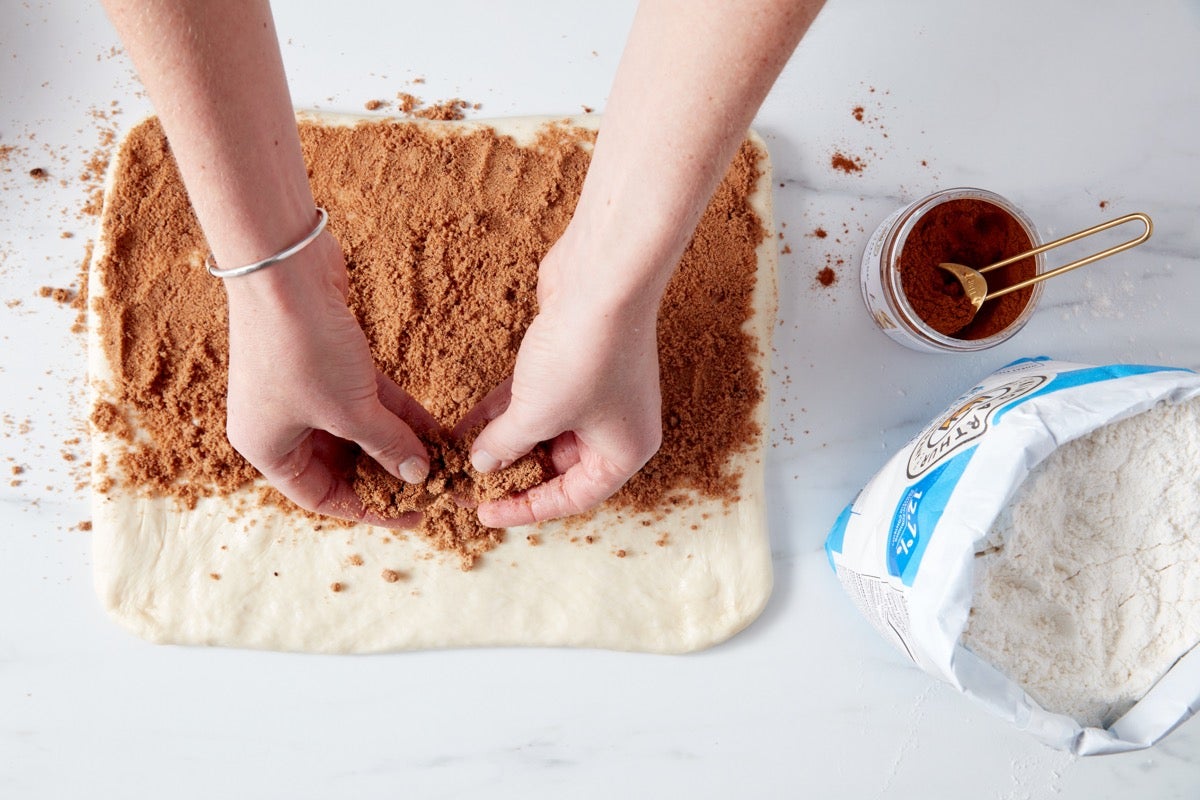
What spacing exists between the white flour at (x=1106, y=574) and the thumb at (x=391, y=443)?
27.7 inches

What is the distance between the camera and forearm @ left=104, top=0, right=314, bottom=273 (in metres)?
0.60

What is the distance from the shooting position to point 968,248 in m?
1.10

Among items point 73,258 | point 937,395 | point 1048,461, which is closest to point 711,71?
point 1048,461

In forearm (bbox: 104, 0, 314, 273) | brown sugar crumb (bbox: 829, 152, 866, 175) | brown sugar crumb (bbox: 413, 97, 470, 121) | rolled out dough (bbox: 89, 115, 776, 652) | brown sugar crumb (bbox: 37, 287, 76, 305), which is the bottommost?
rolled out dough (bbox: 89, 115, 776, 652)

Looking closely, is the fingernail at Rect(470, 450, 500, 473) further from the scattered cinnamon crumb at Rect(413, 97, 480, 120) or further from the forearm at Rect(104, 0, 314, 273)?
the scattered cinnamon crumb at Rect(413, 97, 480, 120)

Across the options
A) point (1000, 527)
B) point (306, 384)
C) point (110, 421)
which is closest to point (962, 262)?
point (1000, 527)

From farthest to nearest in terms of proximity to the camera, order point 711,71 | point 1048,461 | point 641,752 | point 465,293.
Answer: point 641,752 → point 465,293 → point 1048,461 → point 711,71

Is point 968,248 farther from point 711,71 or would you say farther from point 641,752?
point 641,752

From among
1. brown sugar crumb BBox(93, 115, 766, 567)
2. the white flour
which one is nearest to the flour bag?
the white flour

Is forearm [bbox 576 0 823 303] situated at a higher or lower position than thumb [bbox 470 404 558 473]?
higher

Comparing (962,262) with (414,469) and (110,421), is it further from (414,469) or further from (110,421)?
(110,421)

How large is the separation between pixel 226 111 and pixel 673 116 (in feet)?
1.20

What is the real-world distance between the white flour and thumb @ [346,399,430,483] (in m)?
0.70

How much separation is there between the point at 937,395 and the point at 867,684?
0.45m
